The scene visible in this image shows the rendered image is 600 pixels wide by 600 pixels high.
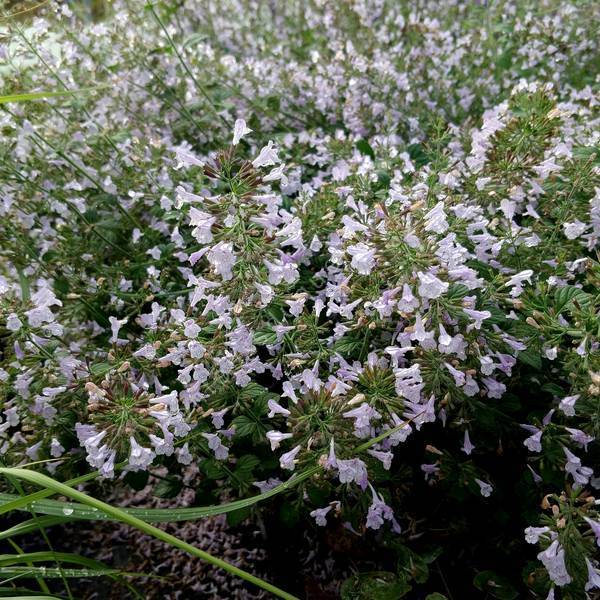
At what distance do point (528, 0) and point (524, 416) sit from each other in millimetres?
3590

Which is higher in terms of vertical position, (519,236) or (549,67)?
(549,67)

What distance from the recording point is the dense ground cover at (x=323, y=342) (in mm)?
1688

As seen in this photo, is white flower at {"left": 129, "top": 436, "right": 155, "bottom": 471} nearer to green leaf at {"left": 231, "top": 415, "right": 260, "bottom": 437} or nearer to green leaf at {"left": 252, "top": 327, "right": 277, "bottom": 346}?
green leaf at {"left": 231, "top": 415, "right": 260, "bottom": 437}

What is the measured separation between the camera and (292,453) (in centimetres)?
169

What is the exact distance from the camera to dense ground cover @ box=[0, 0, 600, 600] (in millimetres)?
1688

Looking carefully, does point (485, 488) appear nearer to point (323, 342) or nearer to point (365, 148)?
point (323, 342)

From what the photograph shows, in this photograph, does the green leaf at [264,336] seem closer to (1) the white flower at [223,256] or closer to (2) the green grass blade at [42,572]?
(1) the white flower at [223,256]

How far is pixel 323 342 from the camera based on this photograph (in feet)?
6.58

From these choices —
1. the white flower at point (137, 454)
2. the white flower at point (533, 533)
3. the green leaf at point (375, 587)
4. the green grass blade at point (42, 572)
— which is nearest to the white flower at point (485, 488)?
the white flower at point (533, 533)

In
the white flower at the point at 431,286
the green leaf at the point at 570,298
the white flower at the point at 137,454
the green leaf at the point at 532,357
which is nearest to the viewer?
the white flower at the point at 431,286

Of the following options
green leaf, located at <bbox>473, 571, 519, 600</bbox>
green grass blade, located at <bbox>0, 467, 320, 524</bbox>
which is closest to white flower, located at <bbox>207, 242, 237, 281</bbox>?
green grass blade, located at <bbox>0, 467, 320, 524</bbox>

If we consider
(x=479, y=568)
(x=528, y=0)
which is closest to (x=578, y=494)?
(x=479, y=568)

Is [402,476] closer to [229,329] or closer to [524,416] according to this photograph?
[524,416]

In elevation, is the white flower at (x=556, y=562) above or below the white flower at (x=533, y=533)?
below
